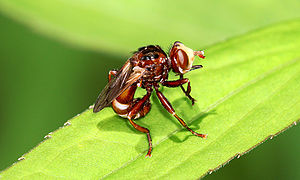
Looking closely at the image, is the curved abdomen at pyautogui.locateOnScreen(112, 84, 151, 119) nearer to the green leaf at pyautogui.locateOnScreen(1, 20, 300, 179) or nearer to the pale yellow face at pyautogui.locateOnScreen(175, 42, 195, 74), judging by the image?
the green leaf at pyautogui.locateOnScreen(1, 20, 300, 179)

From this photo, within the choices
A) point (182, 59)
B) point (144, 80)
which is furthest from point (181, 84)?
point (144, 80)

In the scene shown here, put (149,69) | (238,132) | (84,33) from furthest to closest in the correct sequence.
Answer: (84,33)
(149,69)
(238,132)

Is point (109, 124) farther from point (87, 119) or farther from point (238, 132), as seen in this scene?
point (238, 132)

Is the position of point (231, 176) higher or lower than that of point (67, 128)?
lower

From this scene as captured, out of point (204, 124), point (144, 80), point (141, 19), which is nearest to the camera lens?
point (204, 124)

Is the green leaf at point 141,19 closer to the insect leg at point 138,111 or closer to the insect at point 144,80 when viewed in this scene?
the insect at point 144,80

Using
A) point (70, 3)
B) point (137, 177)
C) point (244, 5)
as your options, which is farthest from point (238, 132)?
point (70, 3)

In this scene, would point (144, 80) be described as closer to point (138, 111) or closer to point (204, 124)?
point (138, 111)
